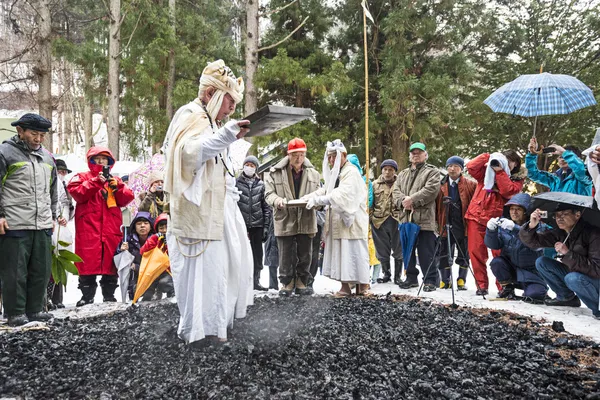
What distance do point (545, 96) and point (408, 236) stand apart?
8.47 feet

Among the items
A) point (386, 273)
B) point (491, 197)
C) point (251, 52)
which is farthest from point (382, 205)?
point (251, 52)

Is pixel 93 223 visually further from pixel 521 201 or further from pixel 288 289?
pixel 521 201

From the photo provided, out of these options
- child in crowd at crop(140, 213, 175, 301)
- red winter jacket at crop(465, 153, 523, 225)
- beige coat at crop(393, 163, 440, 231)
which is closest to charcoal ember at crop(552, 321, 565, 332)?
red winter jacket at crop(465, 153, 523, 225)

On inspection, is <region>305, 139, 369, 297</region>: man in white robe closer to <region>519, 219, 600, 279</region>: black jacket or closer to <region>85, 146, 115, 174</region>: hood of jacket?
<region>519, 219, 600, 279</region>: black jacket

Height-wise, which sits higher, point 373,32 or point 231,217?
point 373,32

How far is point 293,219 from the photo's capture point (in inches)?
249

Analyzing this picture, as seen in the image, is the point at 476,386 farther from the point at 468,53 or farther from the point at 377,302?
the point at 468,53

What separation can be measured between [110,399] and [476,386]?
7.46ft

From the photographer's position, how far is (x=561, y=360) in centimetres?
355

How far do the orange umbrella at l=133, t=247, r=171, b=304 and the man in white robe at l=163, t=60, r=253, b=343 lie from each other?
6.03ft

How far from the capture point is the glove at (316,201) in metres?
5.89

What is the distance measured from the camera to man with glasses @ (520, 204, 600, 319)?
4969 millimetres

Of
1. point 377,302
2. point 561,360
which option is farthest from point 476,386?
point 377,302

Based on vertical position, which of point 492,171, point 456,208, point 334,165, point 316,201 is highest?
point 334,165
